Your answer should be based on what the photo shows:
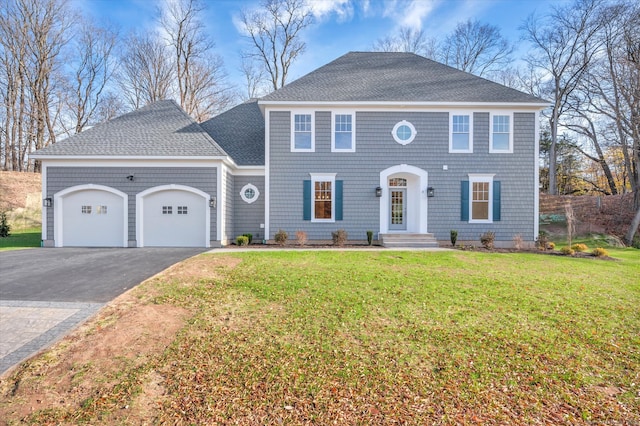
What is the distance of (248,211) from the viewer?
12359 millimetres

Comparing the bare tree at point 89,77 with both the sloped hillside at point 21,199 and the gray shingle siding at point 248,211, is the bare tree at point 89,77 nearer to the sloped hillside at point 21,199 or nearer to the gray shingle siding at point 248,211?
the sloped hillside at point 21,199

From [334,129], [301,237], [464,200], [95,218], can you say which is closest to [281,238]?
[301,237]

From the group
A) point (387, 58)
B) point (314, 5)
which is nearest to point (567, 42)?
point (387, 58)

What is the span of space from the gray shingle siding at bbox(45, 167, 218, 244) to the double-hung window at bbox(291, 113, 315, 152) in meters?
3.32

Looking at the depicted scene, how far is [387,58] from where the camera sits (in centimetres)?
1448

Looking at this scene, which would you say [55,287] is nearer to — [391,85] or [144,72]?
[391,85]

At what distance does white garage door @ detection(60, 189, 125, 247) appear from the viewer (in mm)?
10969

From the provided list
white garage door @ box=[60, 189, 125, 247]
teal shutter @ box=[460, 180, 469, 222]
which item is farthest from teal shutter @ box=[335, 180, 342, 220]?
white garage door @ box=[60, 189, 125, 247]

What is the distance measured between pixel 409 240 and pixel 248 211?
257 inches

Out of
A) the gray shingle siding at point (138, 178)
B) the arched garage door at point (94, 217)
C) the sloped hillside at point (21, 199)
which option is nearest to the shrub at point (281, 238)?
the gray shingle siding at point (138, 178)

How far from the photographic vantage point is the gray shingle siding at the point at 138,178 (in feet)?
35.8

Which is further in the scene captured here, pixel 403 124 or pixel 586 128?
pixel 586 128

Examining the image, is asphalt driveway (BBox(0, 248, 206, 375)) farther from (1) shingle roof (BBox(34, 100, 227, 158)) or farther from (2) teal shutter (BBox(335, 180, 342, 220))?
(2) teal shutter (BBox(335, 180, 342, 220))

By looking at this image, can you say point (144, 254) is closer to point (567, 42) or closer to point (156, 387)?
point (156, 387)
